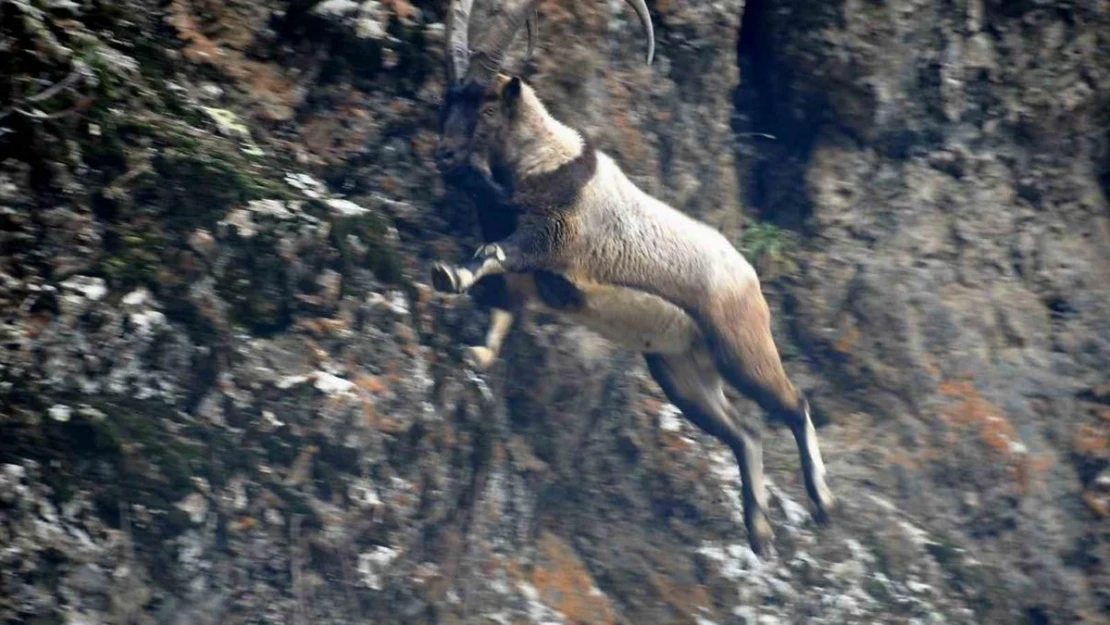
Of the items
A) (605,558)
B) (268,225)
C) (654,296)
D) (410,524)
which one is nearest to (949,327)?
(654,296)

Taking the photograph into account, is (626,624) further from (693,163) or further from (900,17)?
(900,17)

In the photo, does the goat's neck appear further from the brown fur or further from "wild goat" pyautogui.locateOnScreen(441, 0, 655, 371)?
"wild goat" pyautogui.locateOnScreen(441, 0, 655, 371)

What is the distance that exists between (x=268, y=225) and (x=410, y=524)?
1642 millimetres

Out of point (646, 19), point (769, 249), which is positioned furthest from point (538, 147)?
point (769, 249)

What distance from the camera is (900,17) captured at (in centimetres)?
838

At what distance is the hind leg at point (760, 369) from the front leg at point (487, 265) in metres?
1.28

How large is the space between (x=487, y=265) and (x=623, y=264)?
3.09 ft

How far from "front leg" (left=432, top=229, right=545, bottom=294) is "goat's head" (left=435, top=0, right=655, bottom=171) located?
0.55m

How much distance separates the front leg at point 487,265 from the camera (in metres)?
6.09

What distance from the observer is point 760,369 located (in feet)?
24.2

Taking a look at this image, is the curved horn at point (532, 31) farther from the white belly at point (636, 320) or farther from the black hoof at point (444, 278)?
the black hoof at point (444, 278)

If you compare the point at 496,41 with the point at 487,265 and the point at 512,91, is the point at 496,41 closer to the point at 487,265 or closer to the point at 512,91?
the point at 512,91

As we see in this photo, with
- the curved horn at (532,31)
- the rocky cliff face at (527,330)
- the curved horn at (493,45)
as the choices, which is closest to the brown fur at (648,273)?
the curved horn at (493,45)

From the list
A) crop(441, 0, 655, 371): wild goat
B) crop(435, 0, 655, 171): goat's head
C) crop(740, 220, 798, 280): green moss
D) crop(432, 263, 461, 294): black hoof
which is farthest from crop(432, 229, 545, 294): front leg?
crop(740, 220, 798, 280): green moss
